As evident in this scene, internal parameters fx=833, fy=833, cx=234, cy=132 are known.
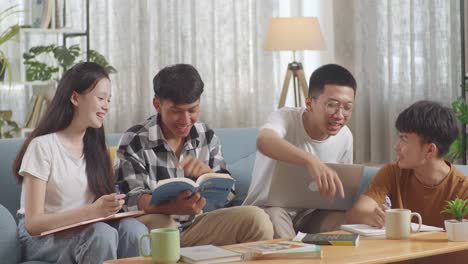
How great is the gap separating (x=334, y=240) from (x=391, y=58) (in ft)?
11.0

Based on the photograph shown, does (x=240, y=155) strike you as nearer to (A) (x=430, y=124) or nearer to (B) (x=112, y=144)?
(B) (x=112, y=144)

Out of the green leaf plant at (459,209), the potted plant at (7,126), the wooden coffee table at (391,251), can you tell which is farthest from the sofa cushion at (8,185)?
the potted plant at (7,126)

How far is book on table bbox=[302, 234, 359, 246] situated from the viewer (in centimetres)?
234

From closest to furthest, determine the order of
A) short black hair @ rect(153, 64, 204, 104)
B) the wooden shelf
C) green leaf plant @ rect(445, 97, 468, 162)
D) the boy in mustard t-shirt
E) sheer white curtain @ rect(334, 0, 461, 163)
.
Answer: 1. the boy in mustard t-shirt
2. short black hair @ rect(153, 64, 204, 104)
3. green leaf plant @ rect(445, 97, 468, 162)
4. the wooden shelf
5. sheer white curtain @ rect(334, 0, 461, 163)

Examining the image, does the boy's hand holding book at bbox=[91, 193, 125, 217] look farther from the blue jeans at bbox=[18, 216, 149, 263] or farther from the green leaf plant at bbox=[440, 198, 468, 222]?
the green leaf plant at bbox=[440, 198, 468, 222]

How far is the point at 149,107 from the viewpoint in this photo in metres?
5.93

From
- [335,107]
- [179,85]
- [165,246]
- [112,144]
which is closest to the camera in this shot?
[165,246]

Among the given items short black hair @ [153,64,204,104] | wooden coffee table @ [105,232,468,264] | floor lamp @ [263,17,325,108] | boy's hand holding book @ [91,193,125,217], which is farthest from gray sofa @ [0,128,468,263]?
floor lamp @ [263,17,325,108]

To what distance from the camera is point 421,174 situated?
2.77 metres

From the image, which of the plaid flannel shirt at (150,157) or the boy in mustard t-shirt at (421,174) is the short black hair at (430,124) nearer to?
the boy in mustard t-shirt at (421,174)

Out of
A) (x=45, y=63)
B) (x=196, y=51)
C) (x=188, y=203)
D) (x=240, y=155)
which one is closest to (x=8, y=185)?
(x=188, y=203)

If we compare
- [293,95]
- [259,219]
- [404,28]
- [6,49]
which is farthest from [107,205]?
[293,95]

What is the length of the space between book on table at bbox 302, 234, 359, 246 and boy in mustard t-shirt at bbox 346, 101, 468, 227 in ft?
1.01

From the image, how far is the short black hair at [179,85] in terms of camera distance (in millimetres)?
2838
